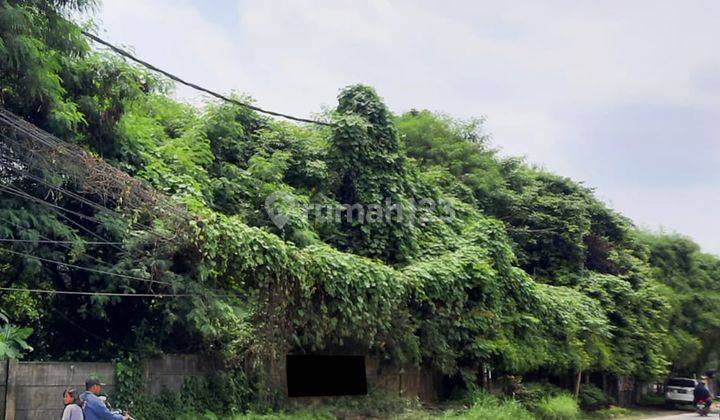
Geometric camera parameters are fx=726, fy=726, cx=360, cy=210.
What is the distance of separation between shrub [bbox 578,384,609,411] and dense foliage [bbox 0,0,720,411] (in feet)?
3.31

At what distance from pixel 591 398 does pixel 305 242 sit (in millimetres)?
12762

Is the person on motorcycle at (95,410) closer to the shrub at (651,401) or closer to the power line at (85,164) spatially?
the power line at (85,164)

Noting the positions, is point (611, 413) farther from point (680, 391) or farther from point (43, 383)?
point (43, 383)

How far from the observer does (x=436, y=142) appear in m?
A: 25.7

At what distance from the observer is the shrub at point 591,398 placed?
22844 millimetres

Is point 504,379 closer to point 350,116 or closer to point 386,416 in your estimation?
point 386,416

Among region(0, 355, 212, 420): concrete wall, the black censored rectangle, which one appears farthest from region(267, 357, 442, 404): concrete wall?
region(0, 355, 212, 420): concrete wall

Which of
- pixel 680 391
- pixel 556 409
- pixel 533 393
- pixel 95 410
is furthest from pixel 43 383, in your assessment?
pixel 680 391

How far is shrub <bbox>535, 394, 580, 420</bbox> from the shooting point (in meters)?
Answer: 18.4

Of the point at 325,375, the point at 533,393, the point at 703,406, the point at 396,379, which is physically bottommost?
the point at 703,406

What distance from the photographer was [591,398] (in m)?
22.9

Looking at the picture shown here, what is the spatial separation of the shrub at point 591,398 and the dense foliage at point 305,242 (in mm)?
1009

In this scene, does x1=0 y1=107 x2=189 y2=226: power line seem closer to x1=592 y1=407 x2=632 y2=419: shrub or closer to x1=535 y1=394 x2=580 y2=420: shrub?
x1=535 y1=394 x2=580 y2=420: shrub

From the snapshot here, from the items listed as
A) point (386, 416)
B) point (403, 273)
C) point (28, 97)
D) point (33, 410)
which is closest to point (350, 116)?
point (403, 273)
